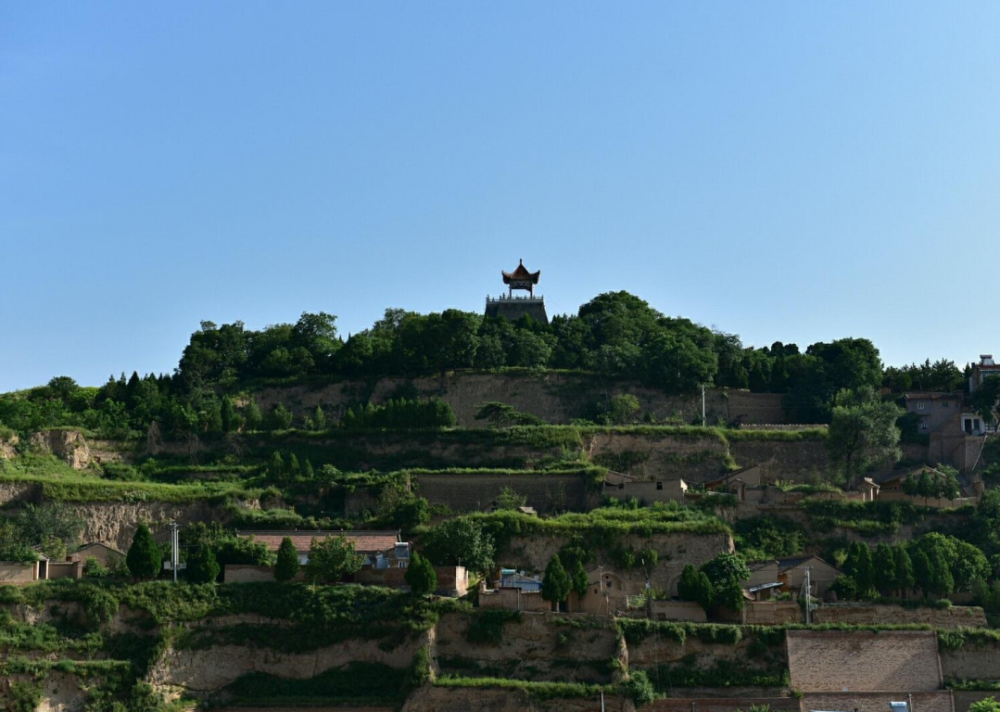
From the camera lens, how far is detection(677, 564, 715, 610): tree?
49.6 metres

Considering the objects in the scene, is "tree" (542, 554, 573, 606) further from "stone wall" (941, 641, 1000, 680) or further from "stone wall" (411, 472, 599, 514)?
"stone wall" (941, 641, 1000, 680)

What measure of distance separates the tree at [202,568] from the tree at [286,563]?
70.1 inches

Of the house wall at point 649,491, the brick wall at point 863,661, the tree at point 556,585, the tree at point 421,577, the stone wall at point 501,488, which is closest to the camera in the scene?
the brick wall at point 863,661

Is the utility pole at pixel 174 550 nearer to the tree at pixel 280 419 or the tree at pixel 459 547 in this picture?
the tree at pixel 459 547

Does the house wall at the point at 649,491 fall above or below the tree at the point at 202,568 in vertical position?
above

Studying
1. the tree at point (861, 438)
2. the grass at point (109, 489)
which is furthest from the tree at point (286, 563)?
the tree at point (861, 438)

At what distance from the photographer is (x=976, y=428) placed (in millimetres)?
65688

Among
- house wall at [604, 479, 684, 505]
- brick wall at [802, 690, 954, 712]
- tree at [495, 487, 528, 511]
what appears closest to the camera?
brick wall at [802, 690, 954, 712]

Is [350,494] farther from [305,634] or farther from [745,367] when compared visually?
[745,367]

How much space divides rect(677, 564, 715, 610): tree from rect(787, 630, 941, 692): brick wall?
8.49 ft

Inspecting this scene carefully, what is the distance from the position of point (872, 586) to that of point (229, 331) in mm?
32761

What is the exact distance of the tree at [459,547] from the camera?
168ft

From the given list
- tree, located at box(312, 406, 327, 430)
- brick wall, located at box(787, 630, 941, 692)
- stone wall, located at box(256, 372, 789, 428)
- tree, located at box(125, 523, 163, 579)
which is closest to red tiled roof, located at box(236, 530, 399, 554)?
tree, located at box(125, 523, 163, 579)

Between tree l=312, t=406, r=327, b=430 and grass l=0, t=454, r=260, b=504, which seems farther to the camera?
tree l=312, t=406, r=327, b=430
